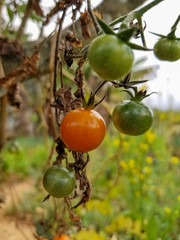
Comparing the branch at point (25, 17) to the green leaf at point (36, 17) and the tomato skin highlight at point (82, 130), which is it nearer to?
the green leaf at point (36, 17)

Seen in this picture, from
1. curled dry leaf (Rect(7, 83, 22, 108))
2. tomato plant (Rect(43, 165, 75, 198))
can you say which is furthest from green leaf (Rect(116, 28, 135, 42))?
curled dry leaf (Rect(7, 83, 22, 108))

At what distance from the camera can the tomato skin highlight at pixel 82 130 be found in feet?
1.72

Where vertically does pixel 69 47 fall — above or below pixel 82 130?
above

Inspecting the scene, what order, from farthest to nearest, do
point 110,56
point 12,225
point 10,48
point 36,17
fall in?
point 12,225, point 36,17, point 10,48, point 110,56

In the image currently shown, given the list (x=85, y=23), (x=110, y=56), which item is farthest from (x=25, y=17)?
(x=110, y=56)

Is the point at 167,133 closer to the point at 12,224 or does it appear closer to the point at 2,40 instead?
the point at 12,224

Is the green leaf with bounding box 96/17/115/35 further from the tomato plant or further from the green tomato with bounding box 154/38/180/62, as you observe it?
the tomato plant

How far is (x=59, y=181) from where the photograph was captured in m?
0.59

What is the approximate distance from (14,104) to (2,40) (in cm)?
29

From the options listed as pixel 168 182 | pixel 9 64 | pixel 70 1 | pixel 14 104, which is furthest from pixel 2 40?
pixel 168 182

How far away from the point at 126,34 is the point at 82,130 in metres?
0.20

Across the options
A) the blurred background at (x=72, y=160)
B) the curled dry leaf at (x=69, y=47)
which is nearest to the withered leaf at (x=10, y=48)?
the blurred background at (x=72, y=160)

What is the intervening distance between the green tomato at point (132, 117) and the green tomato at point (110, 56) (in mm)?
136

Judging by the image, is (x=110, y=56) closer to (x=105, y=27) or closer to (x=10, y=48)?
(x=105, y=27)
